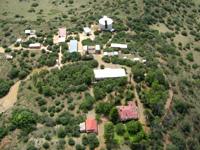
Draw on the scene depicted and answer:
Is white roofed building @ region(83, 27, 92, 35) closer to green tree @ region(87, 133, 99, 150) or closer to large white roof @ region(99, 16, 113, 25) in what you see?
large white roof @ region(99, 16, 113, 25)

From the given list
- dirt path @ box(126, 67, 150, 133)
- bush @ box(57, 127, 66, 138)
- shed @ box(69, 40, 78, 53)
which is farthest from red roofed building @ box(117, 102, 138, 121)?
shed @ box(69, 40, 78, 53)

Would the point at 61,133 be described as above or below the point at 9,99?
above

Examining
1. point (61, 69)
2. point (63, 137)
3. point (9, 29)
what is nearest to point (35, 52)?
point (61, 69)

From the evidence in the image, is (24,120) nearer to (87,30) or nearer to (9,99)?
(9,99)

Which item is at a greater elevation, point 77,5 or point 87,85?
point 87,85

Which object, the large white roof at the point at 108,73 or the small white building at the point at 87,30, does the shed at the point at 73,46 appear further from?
the large white roof at the point at 108,73

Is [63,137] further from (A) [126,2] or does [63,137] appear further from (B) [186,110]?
(A) [126,2]

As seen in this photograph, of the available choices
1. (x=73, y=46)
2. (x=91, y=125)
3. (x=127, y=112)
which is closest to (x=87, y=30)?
(x=73, y=46)
